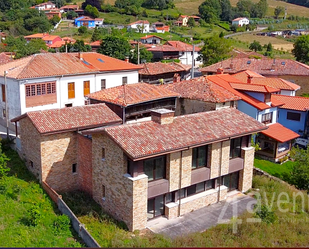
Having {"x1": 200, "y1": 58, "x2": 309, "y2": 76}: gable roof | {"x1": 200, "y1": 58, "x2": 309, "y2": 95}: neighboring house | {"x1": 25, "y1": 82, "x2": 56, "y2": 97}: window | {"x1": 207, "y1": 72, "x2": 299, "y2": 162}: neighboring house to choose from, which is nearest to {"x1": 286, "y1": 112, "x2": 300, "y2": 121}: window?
{"x1": 207, "y1": 72, "x2": 299, "y2": 162}: neighboring house

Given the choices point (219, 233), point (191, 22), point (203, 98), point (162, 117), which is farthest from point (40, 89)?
point (191, 22)

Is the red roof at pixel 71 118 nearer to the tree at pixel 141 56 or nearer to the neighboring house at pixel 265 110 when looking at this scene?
the neighboring house at pixel 265 110

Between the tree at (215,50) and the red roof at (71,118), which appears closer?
the red roof at (71,118)

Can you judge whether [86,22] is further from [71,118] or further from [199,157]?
[199,157]

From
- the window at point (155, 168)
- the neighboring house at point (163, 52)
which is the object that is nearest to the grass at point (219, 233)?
the window at point (155, 168)

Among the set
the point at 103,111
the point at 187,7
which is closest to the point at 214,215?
the point at 103,111

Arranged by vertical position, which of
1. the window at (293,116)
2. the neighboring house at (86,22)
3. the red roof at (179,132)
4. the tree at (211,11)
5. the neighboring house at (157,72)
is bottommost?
the window at (293,116)

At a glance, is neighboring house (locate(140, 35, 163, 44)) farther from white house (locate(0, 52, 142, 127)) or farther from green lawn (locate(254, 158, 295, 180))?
green lawn (locate(254, 158, 295, 180))
